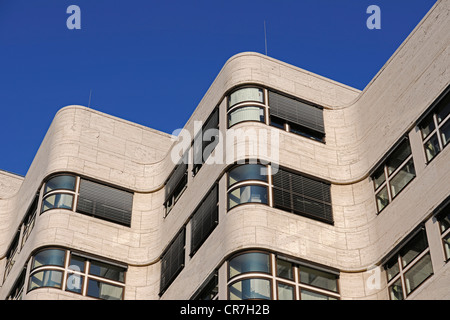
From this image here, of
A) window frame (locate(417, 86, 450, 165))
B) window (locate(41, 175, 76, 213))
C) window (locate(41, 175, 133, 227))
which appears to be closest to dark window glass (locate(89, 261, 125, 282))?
window (locate(41, 175, 133, 227))

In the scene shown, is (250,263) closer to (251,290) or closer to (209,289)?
(251,290)

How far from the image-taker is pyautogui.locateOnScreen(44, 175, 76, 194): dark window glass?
3506 cm

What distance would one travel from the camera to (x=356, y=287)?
27.4 meters

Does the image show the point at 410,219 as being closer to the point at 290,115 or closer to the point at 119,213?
the point at 290,115

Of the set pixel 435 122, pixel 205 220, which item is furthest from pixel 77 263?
pixel 435 122

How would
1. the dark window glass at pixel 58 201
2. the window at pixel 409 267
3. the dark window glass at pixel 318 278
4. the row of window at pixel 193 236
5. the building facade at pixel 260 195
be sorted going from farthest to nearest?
the dark window glass at pixel 58 201, the row of window at pixel 193 236, the dark window glass at pixel 318 278, the building facade at pixel 260 195, the window at pixel 409 267

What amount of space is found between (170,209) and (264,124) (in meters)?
6.11

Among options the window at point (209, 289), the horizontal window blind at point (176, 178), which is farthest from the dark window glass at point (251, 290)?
the horizontal window blind at point (176, 178)

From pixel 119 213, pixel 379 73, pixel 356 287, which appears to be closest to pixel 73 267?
pixel 119 213

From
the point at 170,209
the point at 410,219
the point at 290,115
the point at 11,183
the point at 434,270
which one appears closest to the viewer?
the point at 434,270

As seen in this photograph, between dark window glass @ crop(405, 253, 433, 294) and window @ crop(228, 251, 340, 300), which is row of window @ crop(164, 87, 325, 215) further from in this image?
dark window glass @ crop(405, 253, 433, 294)

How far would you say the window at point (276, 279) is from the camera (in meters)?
26.2

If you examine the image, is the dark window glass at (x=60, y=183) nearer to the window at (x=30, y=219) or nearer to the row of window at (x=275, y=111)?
the window at (x=30, y=219)

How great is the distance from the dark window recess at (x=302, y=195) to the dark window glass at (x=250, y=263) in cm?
227
